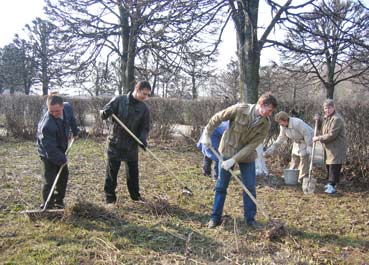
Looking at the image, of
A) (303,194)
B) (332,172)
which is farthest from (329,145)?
(303,194)

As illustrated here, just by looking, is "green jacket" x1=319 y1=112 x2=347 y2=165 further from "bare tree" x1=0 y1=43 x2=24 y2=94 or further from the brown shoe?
"bare tree" x1=0 y1=43 x2=24 y2=94

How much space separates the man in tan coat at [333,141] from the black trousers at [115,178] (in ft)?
9.81

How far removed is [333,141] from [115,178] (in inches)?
141

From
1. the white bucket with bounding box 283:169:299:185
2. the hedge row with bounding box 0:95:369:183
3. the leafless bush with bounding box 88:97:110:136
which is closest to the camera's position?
the white bucket with bounding box 283:169:299:185

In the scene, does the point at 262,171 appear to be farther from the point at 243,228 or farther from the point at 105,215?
the point at 105,215

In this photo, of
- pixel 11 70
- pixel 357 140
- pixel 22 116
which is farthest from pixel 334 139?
pixel 11 70

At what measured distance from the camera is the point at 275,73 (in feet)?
68.3

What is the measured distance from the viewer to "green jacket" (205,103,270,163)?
12.9 ft

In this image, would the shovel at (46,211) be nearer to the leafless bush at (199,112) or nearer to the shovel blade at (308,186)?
the shovel blade at (308,186)

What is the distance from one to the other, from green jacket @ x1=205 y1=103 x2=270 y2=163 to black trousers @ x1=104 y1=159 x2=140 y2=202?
1.31m

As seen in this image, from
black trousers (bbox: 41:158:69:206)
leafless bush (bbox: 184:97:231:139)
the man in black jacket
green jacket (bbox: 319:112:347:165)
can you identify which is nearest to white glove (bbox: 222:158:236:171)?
the man in black jacket

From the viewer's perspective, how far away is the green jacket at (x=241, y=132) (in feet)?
12.9

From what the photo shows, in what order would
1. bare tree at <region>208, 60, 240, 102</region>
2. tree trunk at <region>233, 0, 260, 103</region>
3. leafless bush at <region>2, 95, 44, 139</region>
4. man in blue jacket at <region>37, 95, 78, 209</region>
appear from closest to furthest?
1. man in blue jacket at <region>37, 95, 78, 209</region>
2. tree trunk at <region>233, 0, 260, 103</region>
3. leafless bush at <region>2, 95, 44, 139</region>
4. bare tree at <region>208, 60, 240, 102</region>

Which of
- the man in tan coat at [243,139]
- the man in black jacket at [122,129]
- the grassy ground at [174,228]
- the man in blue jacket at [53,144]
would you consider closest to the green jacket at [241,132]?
the man in tan coat at [243,139]
